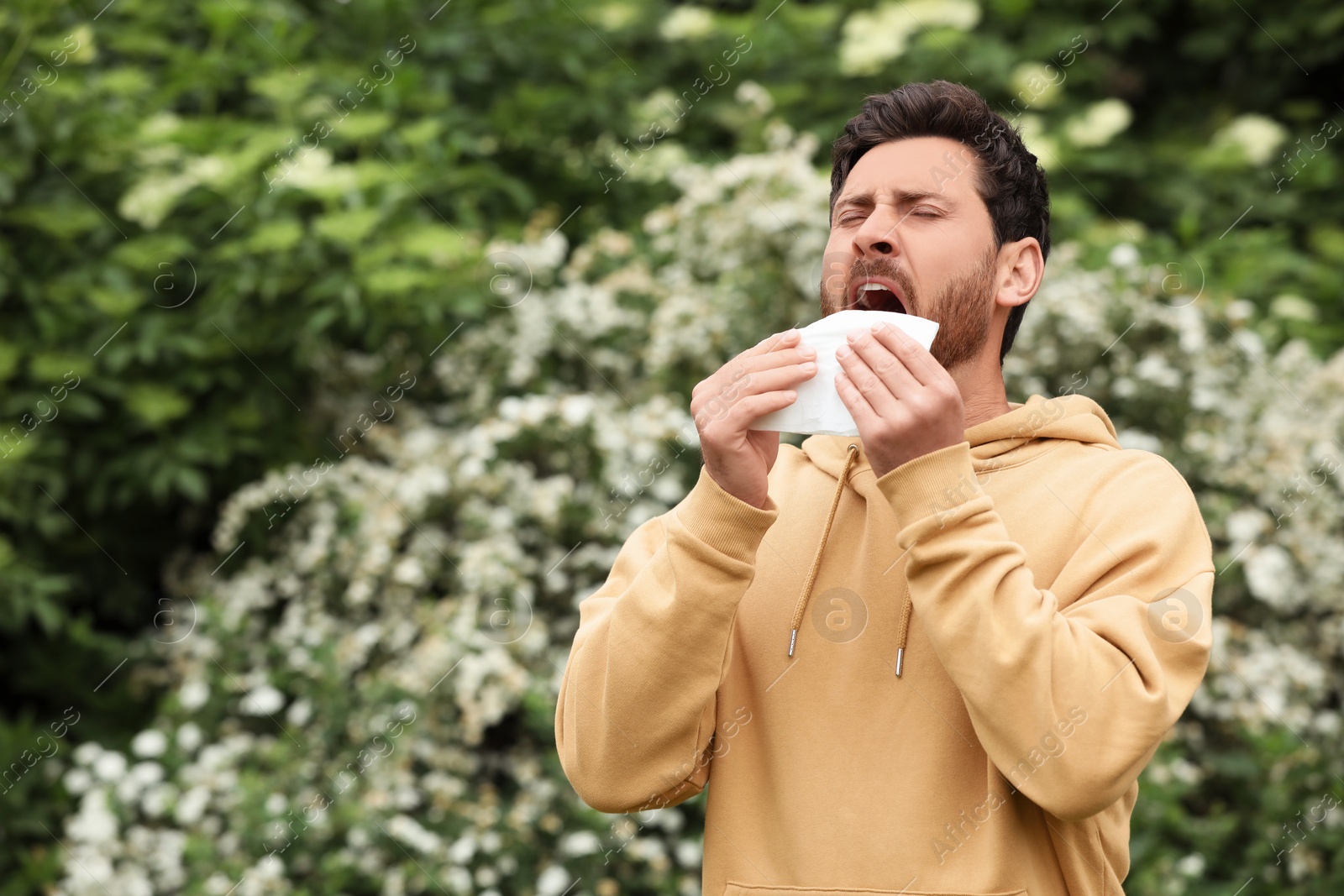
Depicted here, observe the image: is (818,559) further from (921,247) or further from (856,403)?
(921,247)

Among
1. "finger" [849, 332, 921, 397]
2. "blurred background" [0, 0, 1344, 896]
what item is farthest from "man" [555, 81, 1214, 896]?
"blurred background" [0, 0, 1344, 896]

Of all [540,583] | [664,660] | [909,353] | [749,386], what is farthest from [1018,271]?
[540,583]

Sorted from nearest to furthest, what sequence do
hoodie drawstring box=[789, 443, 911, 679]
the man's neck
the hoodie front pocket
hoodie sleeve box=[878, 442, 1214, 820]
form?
hoodie sleeve box=[878, 442, 1214, 820]
the hoodie front pocket
hoodie drawstring box=[789, 443, 911, 679]
the man's neck

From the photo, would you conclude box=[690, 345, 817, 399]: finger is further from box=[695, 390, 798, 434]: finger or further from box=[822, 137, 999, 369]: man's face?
box=[822, 137, 999, 369]: man's face

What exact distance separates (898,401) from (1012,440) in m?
0.32

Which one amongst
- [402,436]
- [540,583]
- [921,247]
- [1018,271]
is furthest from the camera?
[402,436]

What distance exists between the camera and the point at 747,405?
55.3 inches

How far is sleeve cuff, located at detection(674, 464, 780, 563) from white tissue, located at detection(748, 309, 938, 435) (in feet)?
0.31

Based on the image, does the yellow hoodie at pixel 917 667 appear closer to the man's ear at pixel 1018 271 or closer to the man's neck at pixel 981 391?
the man's neck at pixel 981 391

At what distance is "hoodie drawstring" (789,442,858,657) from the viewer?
155 cm

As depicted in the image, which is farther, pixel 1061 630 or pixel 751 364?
pixel 751 364

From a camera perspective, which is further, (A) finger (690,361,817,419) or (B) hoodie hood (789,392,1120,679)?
(B) hoodie hood (789,392,1120,679)

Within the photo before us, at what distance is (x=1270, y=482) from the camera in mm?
3688

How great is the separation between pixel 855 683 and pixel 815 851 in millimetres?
209
